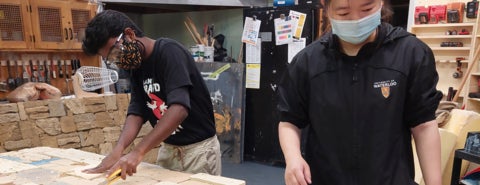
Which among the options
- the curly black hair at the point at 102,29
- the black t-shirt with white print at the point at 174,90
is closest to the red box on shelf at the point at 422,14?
the black t-shirt with white print at the point at 174,90

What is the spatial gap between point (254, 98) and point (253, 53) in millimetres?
521

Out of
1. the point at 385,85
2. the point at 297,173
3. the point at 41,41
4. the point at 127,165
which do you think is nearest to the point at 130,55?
the point at 127,165

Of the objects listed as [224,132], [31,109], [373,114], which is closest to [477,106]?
[224,132]

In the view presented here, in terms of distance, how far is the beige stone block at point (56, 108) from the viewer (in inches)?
119

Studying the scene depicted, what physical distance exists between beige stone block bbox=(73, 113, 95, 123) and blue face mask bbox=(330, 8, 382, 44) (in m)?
2.85

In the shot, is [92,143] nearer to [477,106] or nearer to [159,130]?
[159,130]

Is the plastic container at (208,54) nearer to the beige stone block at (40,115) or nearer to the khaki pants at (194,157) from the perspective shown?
the beige stone block at (40,115)

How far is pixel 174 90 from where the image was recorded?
1.31 metres

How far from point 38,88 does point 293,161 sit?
282cm

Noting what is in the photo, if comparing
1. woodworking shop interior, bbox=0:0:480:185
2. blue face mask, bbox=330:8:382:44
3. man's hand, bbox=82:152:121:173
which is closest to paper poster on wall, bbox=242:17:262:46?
woodworking shop interior, bbox=0:0:480:185

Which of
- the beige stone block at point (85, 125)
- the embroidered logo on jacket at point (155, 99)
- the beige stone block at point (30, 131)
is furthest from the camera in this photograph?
the beige stone block at point (85, 125)

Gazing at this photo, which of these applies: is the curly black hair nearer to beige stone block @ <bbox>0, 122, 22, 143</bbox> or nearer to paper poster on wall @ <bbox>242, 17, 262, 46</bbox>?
beige stone block @ <bbox>0, 122, 22, 143</bbox>

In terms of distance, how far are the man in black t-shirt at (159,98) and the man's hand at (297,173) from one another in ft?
1.64

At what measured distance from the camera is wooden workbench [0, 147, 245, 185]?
1.25 m
